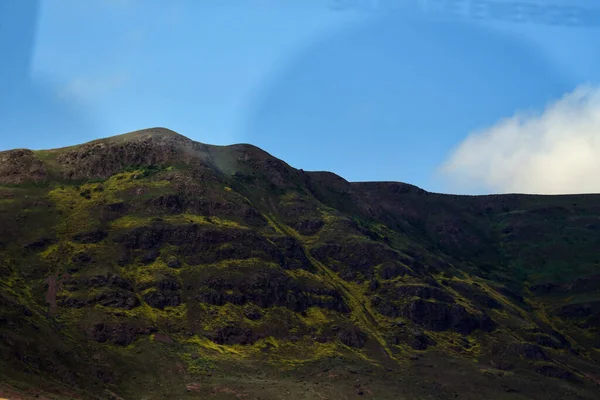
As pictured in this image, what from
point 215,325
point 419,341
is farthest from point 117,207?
point 419,341

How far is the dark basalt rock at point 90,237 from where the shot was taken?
175125mm

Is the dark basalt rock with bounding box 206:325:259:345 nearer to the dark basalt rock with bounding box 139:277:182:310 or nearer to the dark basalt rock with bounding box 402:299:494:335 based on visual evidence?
the dark basalt rock with bounding box 139:277:182:310

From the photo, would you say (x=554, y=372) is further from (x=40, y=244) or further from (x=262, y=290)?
(x=40, y=244)

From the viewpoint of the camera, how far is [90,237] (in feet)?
579

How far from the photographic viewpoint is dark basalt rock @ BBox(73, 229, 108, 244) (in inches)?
6895

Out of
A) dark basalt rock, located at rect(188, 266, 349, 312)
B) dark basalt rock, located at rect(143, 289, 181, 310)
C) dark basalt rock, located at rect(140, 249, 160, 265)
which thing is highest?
dark basalt rock, located at rect(140, 249, 160, 265)

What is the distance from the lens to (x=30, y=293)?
147 m

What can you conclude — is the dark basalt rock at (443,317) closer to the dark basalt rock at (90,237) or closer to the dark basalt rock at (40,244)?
the dark basalt rock at (90,237)

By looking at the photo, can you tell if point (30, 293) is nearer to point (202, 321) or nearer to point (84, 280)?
point (84, 280)

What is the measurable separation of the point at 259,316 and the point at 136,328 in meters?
34.9

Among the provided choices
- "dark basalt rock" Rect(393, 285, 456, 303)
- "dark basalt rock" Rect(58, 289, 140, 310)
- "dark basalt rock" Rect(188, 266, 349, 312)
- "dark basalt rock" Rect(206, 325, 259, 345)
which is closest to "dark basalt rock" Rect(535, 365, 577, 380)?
"dark basalt rock" Rect(393, 285, 456, 303)

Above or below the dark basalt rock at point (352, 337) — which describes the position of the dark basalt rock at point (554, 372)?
below

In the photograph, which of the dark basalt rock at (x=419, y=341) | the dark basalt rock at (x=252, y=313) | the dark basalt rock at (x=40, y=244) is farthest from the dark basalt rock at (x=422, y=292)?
the dark basalt rock at (x=40, y=244)

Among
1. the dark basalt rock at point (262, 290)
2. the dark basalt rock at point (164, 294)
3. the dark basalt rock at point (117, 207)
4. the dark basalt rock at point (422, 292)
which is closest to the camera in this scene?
the dark basalt rock at point (164, 294)
